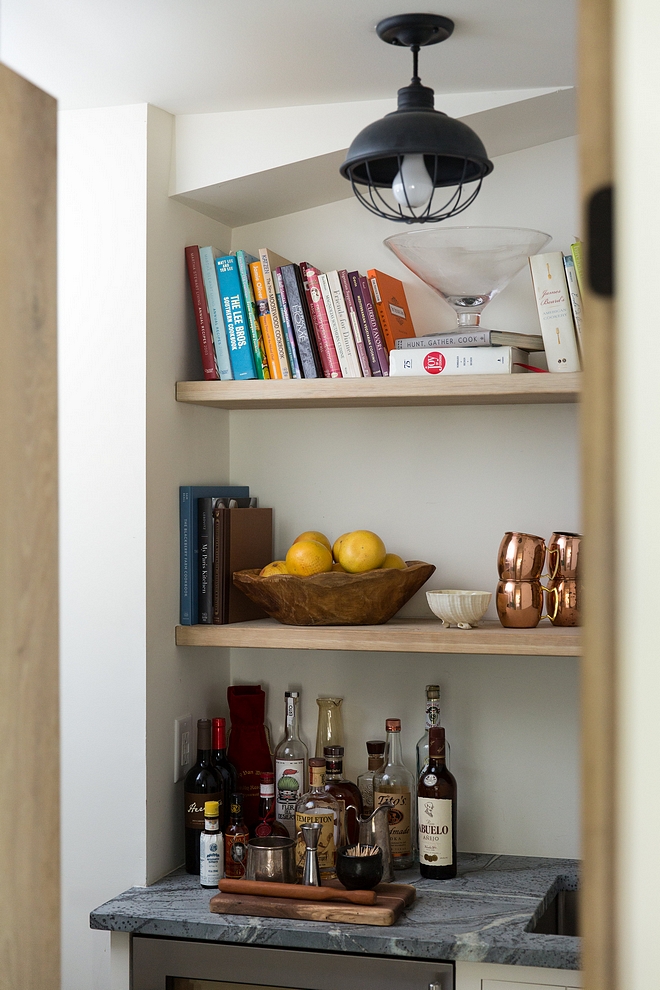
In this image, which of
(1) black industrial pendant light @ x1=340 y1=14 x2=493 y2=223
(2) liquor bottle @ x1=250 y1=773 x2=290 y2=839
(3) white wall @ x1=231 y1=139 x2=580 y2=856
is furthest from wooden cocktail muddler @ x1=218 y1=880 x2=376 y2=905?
(1) black industrial pendant light @ x1=340 y1=14 x2=493 y2=223

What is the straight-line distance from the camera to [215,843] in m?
2.07

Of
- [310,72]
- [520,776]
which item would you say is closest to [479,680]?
[520,776]

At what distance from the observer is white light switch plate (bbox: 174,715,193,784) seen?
223 centimetres

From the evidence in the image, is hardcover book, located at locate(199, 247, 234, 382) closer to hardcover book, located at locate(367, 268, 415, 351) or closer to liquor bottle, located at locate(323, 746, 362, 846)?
hardcover book, located at locate(367, 268, 415, 351)

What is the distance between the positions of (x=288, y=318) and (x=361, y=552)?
542 millimetres

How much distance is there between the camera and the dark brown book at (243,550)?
7.40 ft

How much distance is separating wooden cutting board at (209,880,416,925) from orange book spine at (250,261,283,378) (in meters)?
1.09

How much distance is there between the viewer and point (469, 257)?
2.07 meters

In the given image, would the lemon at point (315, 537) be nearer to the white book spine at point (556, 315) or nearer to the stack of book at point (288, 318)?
the stack of book at point (288, 318)

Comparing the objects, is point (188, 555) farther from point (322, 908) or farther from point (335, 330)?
point (322, 908)

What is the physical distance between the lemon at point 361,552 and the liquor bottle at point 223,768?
1.45ft

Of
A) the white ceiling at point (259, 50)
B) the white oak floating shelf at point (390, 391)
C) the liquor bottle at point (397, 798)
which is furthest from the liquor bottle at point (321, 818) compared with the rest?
the white ceiling at point (259, 50)

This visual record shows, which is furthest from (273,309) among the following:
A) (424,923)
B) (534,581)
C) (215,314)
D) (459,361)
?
(424,923)

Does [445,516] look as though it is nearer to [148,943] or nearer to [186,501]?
[186,501]
